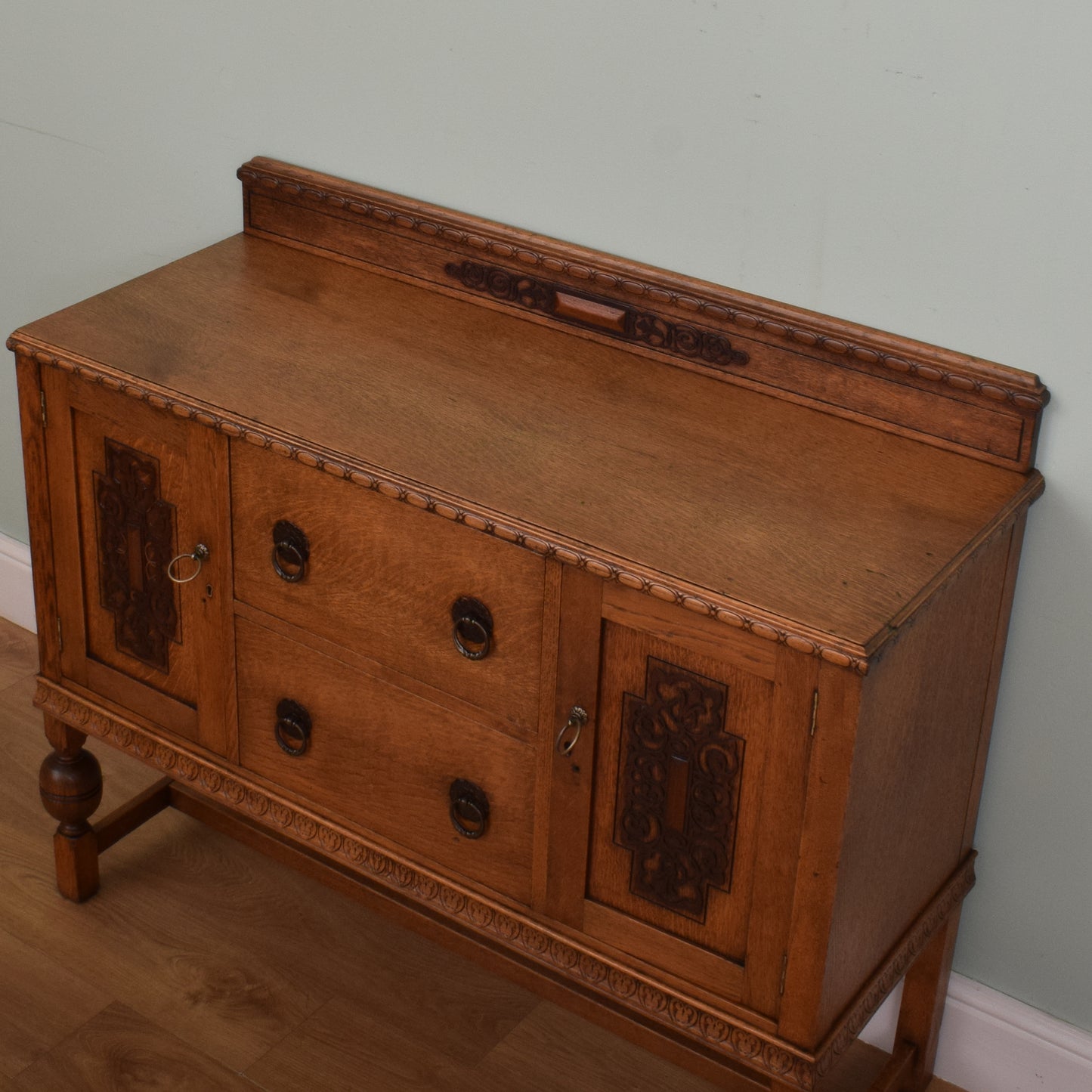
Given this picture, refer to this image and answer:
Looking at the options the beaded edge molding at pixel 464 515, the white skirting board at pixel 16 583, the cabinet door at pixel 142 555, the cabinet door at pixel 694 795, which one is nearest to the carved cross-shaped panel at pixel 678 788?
the cabinet door at pixel 694 795

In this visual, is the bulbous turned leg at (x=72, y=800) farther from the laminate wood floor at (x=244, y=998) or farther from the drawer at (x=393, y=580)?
the drawer at (x=393, y=580)

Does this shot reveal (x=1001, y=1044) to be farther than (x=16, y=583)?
No

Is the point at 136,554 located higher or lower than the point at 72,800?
higher

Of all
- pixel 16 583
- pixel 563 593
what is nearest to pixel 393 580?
pixel 563 593

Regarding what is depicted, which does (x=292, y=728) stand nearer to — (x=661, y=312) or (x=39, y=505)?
(x=39, y=505)

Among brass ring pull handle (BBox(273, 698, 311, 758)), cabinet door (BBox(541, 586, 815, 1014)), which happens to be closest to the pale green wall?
cabinet door (BBox(541, 586, 815, 1014))

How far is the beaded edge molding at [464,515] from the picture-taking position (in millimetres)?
1535

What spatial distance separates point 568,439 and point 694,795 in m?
0.42

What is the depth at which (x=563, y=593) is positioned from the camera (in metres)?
1.69

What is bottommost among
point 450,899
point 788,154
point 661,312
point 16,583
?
point 16,583

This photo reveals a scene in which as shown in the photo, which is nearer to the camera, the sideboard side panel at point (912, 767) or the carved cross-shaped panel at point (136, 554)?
the sideboard side panel at point (912, 767)

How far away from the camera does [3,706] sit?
2932 mm

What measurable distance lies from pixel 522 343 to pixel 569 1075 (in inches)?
40.6

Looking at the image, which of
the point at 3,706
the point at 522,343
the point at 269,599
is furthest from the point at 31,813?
the point at 522,343
